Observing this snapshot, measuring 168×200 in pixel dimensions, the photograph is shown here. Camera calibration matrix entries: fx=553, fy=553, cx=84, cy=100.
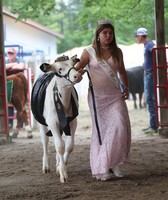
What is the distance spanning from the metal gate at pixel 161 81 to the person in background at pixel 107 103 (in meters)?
4.50

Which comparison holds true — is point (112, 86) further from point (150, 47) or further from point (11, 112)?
point (11, 112)

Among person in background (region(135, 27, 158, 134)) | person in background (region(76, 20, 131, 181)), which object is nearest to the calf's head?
person in background (region(76, 20, 131, 181))

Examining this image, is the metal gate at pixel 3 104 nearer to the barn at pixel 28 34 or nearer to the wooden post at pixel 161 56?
the wooden post at pixel 161 56

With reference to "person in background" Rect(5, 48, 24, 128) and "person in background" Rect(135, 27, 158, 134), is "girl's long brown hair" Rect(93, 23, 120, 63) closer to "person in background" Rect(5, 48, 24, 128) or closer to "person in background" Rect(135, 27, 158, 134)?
"person in background" Rect(135, 27, 158, 134)

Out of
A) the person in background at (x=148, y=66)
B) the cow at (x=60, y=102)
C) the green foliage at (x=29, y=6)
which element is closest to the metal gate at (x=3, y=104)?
the green foliage at (x=29, y=6)

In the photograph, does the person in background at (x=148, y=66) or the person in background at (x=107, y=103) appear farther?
the person in background at (x=148, y=66)

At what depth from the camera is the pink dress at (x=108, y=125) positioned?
632 centimetres

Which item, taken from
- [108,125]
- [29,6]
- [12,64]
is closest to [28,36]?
[12,64]

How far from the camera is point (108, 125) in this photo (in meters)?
6.41

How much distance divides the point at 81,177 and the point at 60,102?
95 centimetres

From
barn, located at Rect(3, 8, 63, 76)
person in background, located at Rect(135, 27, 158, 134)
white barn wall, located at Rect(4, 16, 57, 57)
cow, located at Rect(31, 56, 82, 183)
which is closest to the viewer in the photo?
cow, located at Rect(31, 56, 82, 183)

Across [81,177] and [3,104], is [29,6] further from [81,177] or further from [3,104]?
[81,177]

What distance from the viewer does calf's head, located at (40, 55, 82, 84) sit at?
239 inches

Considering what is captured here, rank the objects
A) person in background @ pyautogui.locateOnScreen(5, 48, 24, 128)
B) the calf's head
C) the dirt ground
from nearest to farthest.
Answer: the dirt ground, the calf's head, person in background @ pyautogui.locateOnScreen(5, 48, 24, 128)
